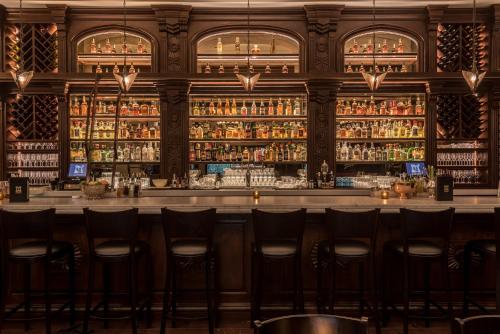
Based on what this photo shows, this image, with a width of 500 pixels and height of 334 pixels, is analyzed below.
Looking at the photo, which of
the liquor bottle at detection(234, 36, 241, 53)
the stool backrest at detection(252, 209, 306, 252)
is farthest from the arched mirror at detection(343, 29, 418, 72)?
the stool backrest at detection(252, 209, 306, 252)

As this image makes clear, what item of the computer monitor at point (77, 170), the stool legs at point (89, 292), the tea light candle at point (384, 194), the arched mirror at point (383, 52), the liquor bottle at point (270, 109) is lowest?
Result: the stool legs at point (89, 292)

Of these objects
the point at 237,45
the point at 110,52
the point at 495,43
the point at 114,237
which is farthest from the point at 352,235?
the point at 110,52

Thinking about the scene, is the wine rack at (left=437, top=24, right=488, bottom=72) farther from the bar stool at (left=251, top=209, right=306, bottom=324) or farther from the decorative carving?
the bar stool at (left=251, top=209, right=306, bottom=324)

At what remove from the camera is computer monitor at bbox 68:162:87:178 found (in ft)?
21.8

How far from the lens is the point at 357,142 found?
23.0 ft

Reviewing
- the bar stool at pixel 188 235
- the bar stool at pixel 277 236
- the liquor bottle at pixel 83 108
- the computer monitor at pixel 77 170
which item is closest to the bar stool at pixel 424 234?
the bar stool at pixel 277 236

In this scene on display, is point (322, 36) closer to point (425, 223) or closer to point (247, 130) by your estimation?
point (247, 130)

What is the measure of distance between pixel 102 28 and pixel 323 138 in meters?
3.76

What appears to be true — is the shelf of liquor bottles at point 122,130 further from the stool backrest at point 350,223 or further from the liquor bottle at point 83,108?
the stool backrest at point 350,223

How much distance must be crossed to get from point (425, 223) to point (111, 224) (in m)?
2.39

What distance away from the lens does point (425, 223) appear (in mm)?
3422

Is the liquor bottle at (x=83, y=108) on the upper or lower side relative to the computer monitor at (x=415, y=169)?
upper

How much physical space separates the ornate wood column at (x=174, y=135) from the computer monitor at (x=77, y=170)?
1156 mm

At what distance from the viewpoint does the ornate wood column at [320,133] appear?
6.68 m
